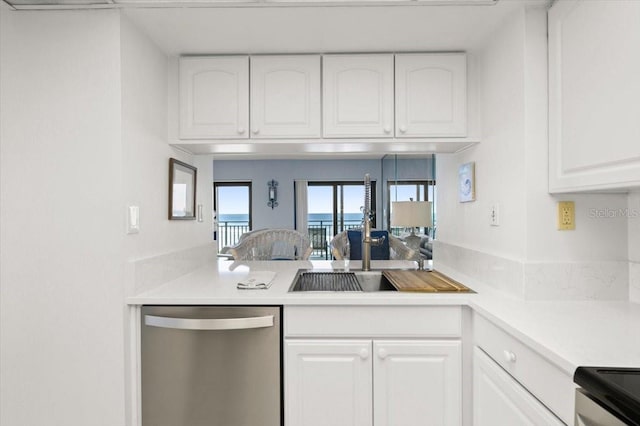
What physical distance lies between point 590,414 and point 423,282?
0.99 meters

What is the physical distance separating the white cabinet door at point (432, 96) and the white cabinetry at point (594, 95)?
46 centimetres

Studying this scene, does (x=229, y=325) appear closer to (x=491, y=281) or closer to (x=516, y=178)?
(x=491, y=281)

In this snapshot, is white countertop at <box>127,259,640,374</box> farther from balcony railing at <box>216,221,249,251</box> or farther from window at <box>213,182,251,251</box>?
balcony railing at <box>216,221,249,251</box>

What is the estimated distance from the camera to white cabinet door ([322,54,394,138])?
6.29 ft

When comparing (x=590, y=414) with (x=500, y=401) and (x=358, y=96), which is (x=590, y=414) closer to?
(x=500, y=401)

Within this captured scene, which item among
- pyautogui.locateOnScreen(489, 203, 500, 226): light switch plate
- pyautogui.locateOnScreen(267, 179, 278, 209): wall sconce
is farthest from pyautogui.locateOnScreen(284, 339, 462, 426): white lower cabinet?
pyautogui.locateOnScreen(267, 179, 278, 209): wall sconce

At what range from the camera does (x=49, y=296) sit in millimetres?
1534

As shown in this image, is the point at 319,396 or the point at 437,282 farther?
the point at 437,282

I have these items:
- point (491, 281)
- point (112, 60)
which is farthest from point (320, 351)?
point (112, 60)

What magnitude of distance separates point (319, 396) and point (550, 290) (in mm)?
1056

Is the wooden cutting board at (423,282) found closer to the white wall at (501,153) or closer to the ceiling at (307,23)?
the white wall at (501,153)

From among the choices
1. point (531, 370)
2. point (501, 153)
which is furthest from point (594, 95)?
point (531, 370)

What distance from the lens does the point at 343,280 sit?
7.06ft

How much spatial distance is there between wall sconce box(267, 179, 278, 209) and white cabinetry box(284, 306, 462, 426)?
6.47 meters
